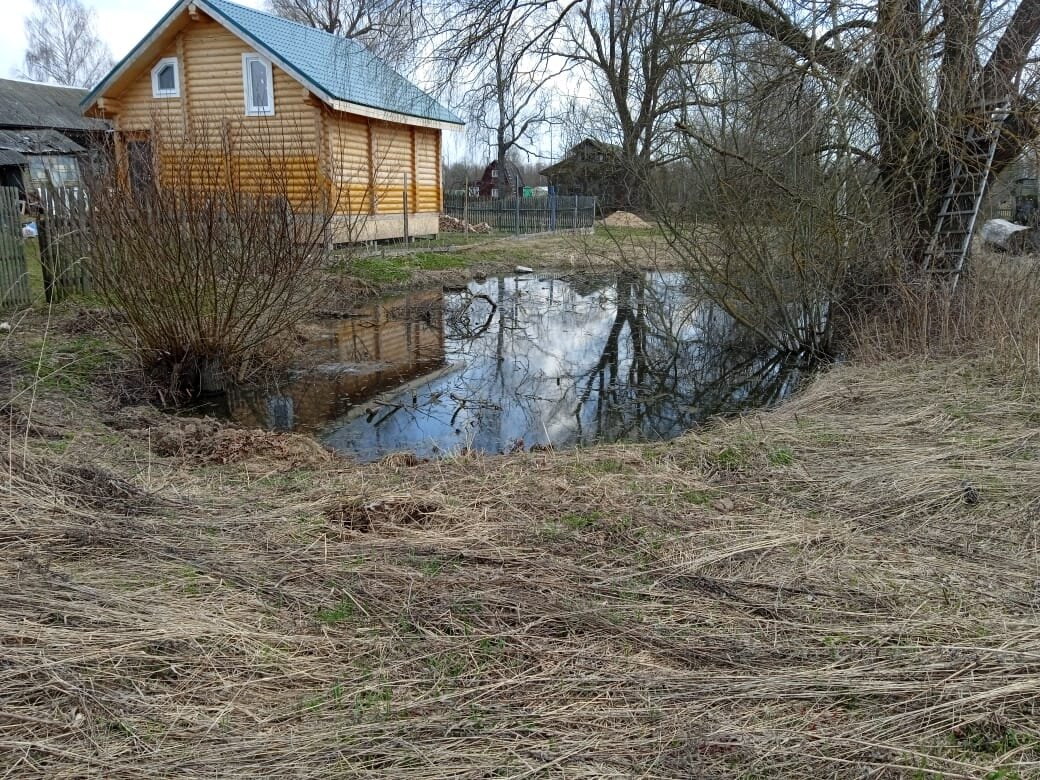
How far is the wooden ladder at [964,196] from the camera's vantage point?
25.8 feet

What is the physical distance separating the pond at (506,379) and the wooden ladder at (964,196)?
2122 millimetres

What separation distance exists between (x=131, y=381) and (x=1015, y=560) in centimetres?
791

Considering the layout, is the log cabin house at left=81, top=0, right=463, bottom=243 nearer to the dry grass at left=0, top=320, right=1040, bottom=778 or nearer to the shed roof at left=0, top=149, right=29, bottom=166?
the shed roof at left=0, top=149, right=29, bottom=166

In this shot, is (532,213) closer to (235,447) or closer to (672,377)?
(672,377)

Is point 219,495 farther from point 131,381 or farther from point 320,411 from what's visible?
point 131,381

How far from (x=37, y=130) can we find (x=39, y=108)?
Result: 2.51 meters

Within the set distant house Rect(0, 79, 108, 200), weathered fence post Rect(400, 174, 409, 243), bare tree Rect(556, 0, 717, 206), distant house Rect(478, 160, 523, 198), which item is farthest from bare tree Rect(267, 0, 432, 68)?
distant house Rect(478, 160, 523, 198)

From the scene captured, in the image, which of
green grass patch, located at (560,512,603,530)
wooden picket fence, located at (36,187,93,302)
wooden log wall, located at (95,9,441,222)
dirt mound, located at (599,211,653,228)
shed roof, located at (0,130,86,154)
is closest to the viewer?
green grass patch, located at (560,512,603,530)

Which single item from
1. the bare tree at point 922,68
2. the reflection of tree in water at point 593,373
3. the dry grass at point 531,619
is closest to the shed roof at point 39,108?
the reflection of tree in water at point 593,373

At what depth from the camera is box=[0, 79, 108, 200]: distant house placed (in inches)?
907

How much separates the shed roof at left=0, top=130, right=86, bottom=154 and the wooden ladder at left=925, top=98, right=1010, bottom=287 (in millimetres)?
23562

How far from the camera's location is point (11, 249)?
34.0ft

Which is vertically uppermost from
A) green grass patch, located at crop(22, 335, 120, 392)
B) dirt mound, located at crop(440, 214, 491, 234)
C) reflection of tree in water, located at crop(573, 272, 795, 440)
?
dirt mound, located at crop(440, 214, 491, 234)

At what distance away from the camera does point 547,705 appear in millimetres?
2539
